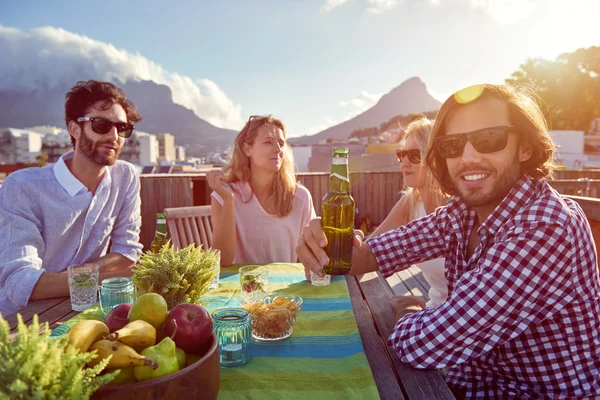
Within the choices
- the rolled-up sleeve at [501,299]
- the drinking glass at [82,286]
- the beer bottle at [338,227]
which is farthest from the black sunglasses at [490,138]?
the drinking glass at [82,286]

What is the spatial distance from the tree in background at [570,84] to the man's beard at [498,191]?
40789mm

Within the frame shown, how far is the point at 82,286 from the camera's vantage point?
1842mm

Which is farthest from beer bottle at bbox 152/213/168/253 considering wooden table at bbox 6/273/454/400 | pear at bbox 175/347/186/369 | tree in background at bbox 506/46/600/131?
tree in background at bbox 506/46/600/131

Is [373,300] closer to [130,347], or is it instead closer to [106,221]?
[130,347]

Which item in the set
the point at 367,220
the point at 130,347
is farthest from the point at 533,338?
the point at 367,220

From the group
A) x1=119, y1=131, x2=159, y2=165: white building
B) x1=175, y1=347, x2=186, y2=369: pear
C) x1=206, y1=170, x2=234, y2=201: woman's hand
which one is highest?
x1=119, y1=131, x2=159, y2=165: white building

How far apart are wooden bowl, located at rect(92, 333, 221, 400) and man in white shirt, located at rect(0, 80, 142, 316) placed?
1.36 metres

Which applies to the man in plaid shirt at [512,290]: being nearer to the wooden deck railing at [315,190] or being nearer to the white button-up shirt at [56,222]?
the white button-up shirt at [56,222]

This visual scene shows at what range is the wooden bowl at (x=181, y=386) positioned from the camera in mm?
790

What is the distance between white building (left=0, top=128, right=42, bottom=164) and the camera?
90.3 meters

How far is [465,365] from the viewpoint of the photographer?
1.51 metres

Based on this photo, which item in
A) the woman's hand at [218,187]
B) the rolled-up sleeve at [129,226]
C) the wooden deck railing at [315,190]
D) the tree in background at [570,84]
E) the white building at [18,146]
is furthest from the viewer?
the white building at [18,146]

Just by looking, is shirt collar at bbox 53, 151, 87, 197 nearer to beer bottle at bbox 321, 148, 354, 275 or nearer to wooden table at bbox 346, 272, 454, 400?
beer bottle at bbox 321, 148, 354, 275

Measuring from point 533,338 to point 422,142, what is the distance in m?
1.92
